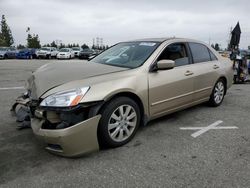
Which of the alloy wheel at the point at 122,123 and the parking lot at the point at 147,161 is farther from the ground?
the alloy wheel at the point at 122,123

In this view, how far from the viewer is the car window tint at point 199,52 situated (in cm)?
459

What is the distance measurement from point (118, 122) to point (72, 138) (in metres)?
0.72

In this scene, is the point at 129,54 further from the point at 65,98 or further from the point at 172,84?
the point at 65,98

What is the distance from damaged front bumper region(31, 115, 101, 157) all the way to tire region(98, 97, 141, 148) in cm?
14

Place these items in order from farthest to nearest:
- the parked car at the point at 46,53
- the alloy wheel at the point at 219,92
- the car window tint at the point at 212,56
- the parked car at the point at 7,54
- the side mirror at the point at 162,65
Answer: the parked car at the point at 46,53
the parked car at the point at 7,54
the alloy wheel at the point at 219,92
the car window tint at the point at 212,56
the side mirror at the point at 162,65

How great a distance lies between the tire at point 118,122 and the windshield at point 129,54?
0.70 m

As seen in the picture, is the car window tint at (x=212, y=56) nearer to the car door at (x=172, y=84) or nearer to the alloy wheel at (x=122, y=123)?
the car door at (x=172, y=84)

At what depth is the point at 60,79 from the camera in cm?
319

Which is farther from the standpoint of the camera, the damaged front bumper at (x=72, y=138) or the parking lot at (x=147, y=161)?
the damaged front bumper at (x=72, y=138)

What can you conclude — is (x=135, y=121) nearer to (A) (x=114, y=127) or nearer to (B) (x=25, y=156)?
(A) (x=114, y=127)

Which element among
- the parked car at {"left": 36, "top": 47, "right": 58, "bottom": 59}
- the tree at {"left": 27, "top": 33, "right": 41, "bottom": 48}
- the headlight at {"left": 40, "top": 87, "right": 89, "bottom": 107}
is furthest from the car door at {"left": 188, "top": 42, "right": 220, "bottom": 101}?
the tree at {"left": 27, "top": 33, "right": 41, "bottom": 48}

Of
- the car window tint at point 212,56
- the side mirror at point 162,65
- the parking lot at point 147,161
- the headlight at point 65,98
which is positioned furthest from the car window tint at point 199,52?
the headlight at point 65,98

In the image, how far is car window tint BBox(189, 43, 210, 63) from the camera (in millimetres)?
4590

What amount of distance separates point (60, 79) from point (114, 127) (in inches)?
38.1
